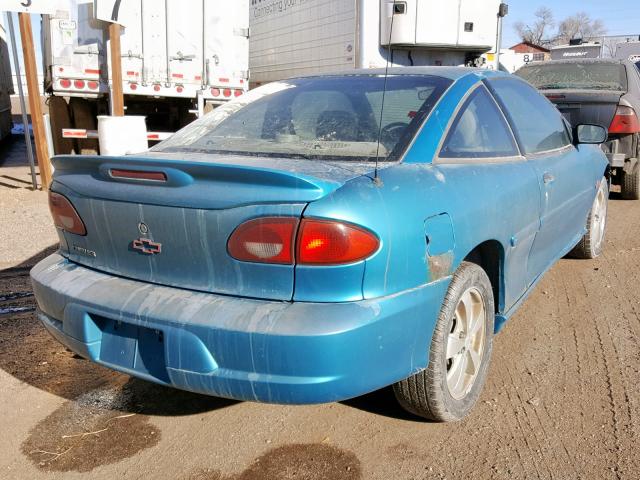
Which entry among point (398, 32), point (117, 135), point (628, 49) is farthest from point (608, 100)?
point (628, 49)

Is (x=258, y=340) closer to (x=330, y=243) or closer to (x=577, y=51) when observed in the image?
(x=330, y=243)

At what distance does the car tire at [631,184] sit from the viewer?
7.90m

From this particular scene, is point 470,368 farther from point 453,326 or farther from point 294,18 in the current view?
point 294,18

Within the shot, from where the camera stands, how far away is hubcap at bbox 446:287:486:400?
107 inches

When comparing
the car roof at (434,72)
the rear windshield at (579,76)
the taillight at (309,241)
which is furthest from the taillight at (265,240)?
the rear windshield at (579,76)

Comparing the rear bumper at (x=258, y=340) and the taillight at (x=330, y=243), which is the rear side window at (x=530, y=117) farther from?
the taillight at (x=330, y=243)

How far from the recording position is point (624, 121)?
289 inches

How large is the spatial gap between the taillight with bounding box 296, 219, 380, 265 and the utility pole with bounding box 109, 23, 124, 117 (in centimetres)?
719

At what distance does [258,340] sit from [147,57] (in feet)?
26.4

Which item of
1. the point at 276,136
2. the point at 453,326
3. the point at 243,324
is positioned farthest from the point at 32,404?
the point at 453,326

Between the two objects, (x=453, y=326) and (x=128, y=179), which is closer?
(x=128, y=179)

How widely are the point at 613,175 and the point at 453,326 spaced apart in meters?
6.84

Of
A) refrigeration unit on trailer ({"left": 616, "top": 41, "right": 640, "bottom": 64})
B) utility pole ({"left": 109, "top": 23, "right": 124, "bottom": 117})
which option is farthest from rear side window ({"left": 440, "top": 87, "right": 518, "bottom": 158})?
refrigeration unit on trailer ({"left": 616, "top": 41, "right": 640, "bottom": 64})

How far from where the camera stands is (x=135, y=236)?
2.44 meters
